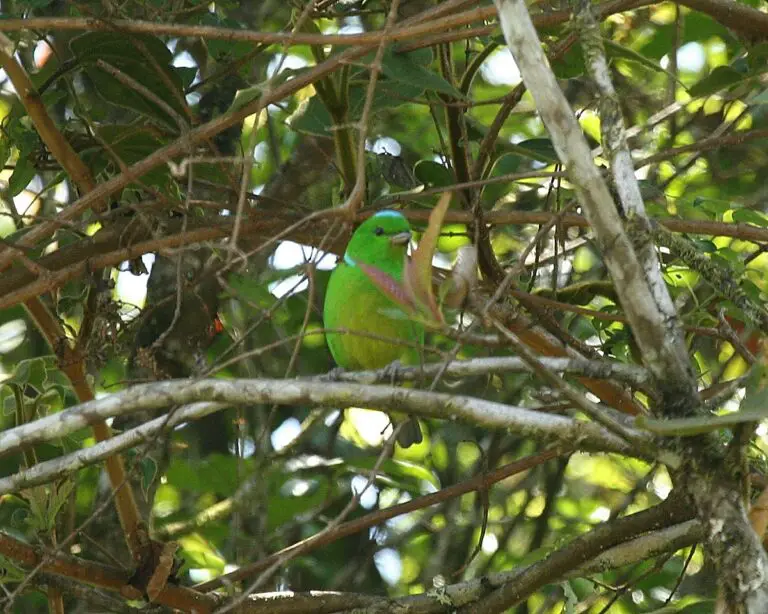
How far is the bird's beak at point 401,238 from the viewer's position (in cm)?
350

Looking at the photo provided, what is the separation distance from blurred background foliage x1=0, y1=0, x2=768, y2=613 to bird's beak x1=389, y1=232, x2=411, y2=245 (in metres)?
0.07

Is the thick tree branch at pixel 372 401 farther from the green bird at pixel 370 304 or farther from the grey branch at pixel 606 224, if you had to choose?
the green bird at pixel 370 304

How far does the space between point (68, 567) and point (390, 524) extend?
1.88 m

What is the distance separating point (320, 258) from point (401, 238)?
1.18 metres

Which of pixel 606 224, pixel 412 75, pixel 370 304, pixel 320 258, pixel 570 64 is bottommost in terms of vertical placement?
pixel 606 224

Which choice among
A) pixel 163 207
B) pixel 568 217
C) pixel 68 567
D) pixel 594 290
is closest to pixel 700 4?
pixel 568 217

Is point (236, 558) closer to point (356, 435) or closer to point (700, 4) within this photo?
point (356, 435)

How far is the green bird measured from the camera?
11.5 ft

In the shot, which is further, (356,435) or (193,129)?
(356,435)

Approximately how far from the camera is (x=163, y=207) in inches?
119

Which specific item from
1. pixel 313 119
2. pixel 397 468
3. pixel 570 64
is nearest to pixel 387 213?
pixel 313 119

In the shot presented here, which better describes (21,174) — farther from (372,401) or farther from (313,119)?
(372,401)

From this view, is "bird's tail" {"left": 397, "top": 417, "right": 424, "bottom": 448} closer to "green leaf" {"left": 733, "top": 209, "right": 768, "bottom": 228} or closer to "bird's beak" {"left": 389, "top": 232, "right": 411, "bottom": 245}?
"bird's beak" {"left": 389, "top": 232, "right": 411, "bottom": 245}

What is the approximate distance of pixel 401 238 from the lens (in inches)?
138
